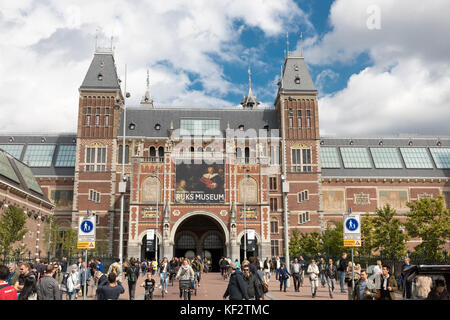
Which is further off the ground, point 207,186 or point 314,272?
point 207,186

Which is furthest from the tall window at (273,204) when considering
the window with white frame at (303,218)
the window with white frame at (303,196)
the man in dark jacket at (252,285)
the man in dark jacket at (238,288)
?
the man in dark jacket at (238,288)

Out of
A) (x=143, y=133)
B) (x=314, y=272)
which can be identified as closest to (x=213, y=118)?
(x=143, y=133)

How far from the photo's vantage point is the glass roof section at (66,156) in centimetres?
6066

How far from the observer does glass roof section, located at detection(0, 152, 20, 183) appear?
4127 centimetres

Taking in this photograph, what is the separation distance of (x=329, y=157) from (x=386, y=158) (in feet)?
27.5

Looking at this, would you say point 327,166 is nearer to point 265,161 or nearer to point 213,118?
point 265,161

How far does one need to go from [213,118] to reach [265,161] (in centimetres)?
1314

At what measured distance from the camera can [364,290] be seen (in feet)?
36.4

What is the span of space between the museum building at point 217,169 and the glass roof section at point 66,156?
16cm

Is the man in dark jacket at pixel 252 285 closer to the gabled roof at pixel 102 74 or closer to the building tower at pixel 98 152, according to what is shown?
the building tower at pixel 98 152

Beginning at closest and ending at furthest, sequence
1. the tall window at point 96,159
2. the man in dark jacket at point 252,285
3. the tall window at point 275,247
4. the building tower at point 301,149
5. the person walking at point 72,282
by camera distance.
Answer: the man in dark jacket at point 252,285 → the person walking at point 72,282 → the tall window at point 275,247 → the building tower at point 301,149 → the tall window at point 96,159
